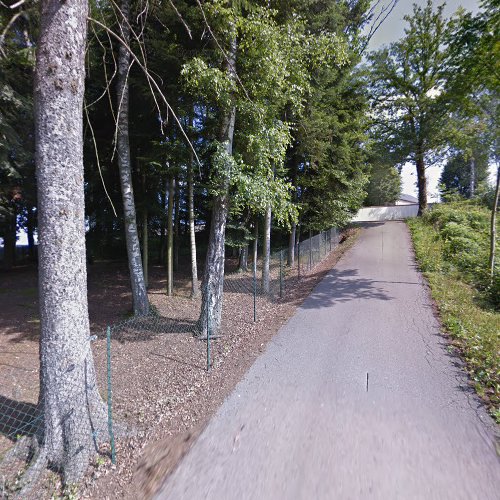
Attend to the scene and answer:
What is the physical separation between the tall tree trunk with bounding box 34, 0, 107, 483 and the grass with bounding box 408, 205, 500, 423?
4719 millimetres

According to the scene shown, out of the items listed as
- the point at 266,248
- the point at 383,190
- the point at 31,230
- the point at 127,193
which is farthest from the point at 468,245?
the point at 31,230

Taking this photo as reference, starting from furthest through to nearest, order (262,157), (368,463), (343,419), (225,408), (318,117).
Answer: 1. (318,117)
2. (262,157)
3. (225,408)
4. (343,419)
5. (368,463)

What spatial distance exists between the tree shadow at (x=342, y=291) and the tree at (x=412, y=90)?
45.2ft

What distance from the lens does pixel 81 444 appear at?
10.2 ft

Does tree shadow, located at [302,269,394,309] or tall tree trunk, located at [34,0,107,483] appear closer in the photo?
tall tree trunk, located at [34,0,107,483]

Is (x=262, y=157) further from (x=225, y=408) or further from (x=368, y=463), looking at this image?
(x=368, y=463)

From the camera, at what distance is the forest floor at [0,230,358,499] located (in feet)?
9.89

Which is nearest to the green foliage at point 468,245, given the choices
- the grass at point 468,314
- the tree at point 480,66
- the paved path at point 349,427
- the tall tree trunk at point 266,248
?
the grass at point 468,314

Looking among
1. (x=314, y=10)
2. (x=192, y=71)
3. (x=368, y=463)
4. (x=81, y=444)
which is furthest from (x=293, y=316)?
(x=314, y=10)

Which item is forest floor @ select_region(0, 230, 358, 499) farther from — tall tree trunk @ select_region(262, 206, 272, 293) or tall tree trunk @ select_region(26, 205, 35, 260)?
tall tree trunk @ select_region(26, 205, 35, 260)

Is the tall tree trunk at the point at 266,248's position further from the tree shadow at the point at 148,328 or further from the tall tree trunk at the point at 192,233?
the tree shadow at the point at 148,328

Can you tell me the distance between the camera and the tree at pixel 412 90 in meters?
18.2

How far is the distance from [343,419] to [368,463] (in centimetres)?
65

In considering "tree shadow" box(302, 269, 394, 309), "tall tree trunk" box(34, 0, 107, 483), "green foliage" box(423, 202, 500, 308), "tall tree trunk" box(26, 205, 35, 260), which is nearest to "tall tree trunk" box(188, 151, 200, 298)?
"tree shadow" box(302, 269, 394, 309)
